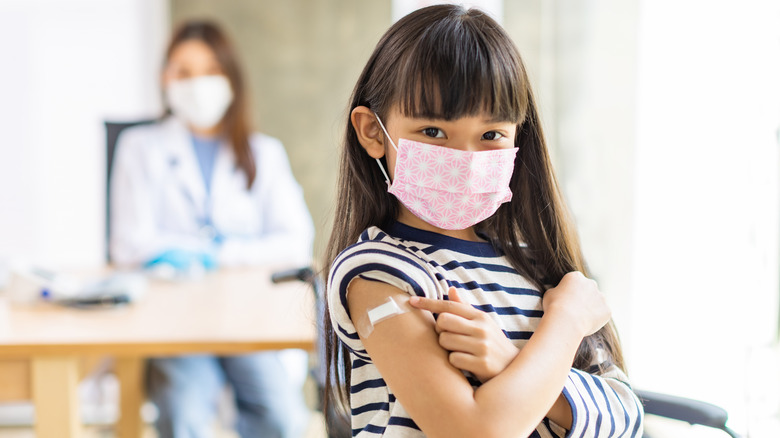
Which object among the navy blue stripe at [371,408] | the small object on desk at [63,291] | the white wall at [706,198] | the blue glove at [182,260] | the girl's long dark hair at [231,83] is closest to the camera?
the navy blue stripe at [371,408]

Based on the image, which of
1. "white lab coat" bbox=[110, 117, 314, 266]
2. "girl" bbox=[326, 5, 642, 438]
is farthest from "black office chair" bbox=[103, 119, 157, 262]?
"girl" bbox=[326, 5, 642, 438]

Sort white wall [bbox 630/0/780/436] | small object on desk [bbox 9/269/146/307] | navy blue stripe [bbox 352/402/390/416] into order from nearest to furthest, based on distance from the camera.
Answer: navy blue stripe [bbox 352/402/390/416] → white wall [bbox 630/0/780/436] → small object on desk [bbox 9/269/146/307]

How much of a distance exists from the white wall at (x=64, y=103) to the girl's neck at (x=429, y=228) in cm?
216

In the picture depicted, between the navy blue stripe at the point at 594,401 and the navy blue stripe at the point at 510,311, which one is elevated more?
the navy blue stripe at the point at 510,311

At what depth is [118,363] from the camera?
1684 mm

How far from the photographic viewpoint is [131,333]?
1292mm

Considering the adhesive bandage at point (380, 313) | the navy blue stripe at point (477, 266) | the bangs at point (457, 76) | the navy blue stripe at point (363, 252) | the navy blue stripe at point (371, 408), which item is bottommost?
the navy blue stripe at point (371, 408)

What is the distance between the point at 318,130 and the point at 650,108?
1.62 metres

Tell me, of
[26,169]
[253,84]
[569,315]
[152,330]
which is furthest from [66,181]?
[569,315]

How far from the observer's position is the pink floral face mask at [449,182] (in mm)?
820

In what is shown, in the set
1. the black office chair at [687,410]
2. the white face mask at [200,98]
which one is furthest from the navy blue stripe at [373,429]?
the white face mask at [200,98]

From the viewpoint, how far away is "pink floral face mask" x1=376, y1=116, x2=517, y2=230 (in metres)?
0.82

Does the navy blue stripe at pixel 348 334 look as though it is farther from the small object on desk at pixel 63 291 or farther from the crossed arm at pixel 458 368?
the small object on desk at pixel 63 291

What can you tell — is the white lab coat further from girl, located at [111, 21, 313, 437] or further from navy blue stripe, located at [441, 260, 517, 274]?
navy blue stripe, located at [441, 260, 517, 274]
